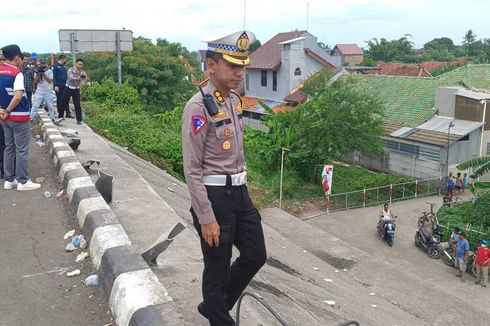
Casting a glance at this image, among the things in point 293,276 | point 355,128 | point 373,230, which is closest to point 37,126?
point 293,276

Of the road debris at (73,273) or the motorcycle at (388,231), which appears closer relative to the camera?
the road debris at (73,273)

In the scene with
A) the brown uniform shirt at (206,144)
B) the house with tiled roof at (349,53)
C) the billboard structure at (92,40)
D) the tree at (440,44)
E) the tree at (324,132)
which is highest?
the tree at (440,44)

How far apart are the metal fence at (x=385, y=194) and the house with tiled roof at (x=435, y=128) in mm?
871

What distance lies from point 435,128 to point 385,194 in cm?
470

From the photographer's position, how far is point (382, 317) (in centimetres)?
665

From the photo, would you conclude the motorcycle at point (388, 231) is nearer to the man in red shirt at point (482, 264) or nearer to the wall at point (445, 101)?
the man in red shirt at point (482, 264)

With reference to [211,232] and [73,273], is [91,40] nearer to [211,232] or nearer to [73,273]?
[73,273]

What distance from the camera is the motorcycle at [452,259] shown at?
1257cm

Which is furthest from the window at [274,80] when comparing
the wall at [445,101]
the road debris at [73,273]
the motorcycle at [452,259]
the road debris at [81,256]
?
the road debris at [73,273]

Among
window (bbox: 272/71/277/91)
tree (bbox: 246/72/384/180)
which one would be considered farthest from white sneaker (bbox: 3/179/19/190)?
window (bbox: 272/71/277/91)

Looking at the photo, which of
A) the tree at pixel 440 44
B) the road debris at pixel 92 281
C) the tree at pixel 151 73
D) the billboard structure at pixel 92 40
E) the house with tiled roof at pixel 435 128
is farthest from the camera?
the tree at pixel 440 44

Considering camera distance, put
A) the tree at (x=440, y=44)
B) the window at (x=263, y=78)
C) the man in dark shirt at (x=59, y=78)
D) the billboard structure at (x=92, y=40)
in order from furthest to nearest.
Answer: the tree at (x=440, y=44), the window at (x=263, y=78), the billboard structure at (x=92, y=40), the man in dark shirt at (x=59, y=78)

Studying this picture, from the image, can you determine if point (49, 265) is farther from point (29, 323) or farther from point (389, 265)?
point (389, 265)

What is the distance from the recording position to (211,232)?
110 inches
